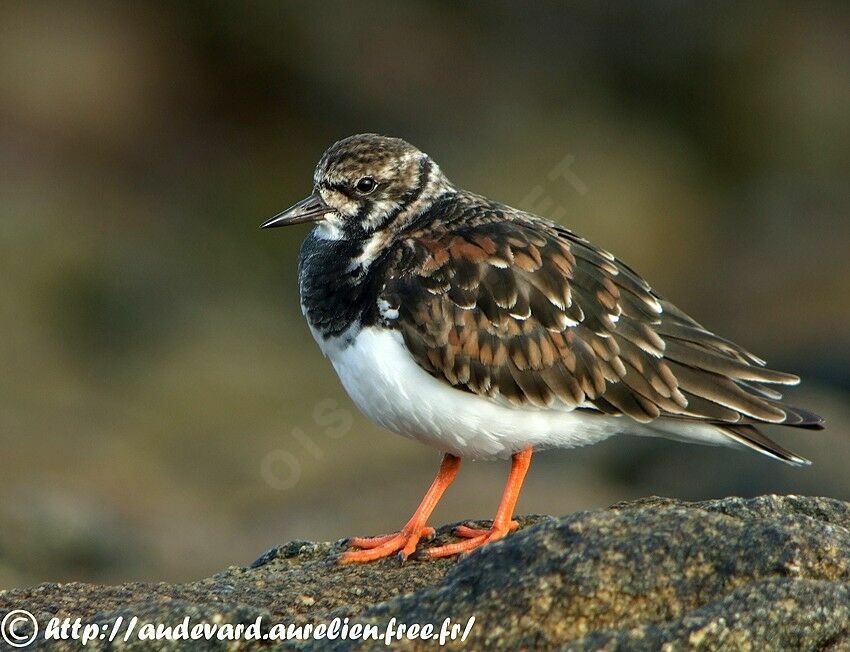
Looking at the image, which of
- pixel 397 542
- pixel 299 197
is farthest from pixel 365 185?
pixel 299 197

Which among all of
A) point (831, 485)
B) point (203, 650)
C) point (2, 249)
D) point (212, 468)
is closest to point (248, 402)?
point (212, 468)

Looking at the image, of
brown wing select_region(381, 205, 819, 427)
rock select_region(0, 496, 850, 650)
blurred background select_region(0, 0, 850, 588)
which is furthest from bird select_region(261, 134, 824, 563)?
blurred background select_region(0, 0, 850, 588)

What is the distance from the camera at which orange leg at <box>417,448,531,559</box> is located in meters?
4.85

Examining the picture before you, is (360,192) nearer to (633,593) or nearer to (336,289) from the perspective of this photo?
(336,289)

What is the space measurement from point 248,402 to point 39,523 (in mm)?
3441

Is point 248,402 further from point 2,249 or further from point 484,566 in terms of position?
point 484,566

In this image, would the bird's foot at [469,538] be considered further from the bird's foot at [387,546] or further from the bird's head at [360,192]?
the bird's head at [360,192]

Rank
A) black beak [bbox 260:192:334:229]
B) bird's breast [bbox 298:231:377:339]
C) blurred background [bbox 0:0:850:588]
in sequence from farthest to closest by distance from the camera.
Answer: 1. blurred background [bbox 0:0:850:588]
2. black beak [bbox 260:192:334:229]
3. bird's breast [bbox 298:231:377:339]

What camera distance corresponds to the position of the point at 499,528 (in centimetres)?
496

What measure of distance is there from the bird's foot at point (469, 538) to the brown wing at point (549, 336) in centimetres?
50

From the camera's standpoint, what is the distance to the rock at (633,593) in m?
3.24

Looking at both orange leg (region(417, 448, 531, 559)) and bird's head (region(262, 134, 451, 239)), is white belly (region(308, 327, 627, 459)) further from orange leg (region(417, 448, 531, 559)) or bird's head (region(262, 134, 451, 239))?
bird's head (region(262, 134, 451, 239))

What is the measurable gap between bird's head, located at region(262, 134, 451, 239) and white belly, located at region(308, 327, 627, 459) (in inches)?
23.9

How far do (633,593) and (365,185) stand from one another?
2.51 metres
